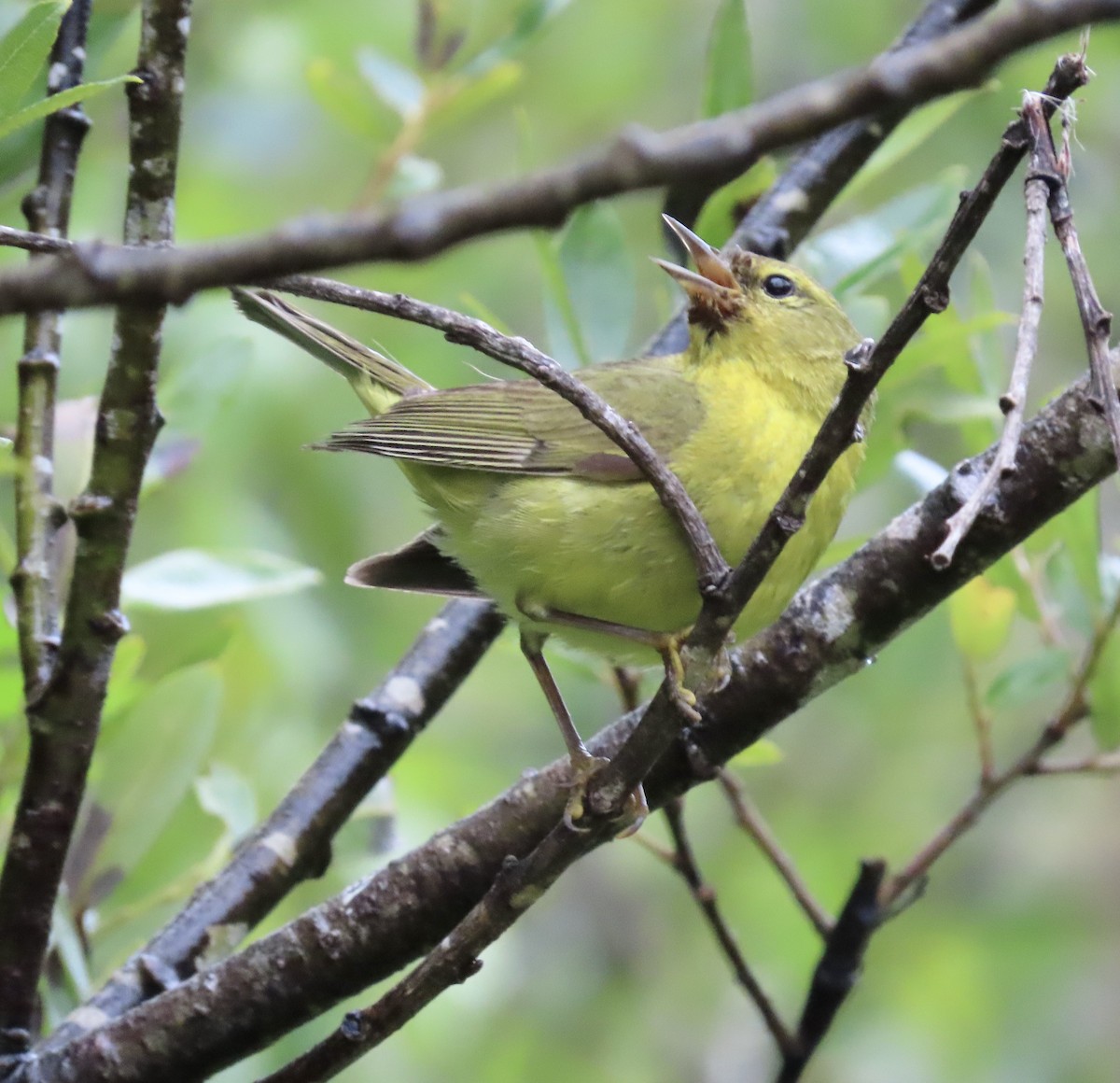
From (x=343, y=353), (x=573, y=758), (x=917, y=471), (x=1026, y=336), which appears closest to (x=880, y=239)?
(x=917, y=471)

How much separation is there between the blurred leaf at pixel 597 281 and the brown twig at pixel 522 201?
2713mm

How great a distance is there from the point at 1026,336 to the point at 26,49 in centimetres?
144

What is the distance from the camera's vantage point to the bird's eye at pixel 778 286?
3654 millimetres

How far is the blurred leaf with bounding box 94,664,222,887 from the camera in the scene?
10.2 ft

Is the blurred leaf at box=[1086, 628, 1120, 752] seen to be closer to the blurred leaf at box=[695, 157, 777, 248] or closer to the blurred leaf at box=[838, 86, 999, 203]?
the blurred leaf at box=[838, 86, 999, 203]

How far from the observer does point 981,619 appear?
130 inches

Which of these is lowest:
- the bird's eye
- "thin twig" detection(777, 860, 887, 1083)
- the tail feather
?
"thin twig" detection(777, 860, 887, 1083)

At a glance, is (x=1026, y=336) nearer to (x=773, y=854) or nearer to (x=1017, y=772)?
(x=1017, y=772)

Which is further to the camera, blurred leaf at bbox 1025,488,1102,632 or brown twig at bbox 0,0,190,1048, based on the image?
blurred leaf at bbox 1025,488,1102,632

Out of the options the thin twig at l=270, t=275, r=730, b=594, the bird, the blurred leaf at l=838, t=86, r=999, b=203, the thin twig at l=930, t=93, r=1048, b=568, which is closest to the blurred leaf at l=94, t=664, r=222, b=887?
the bird

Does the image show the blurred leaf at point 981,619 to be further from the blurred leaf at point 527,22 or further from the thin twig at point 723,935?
the blurred leaf at point 527,22

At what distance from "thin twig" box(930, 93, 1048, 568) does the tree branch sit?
0.62 m

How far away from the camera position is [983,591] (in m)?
3.34

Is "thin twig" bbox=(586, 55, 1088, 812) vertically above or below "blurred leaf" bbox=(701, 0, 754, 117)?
below
